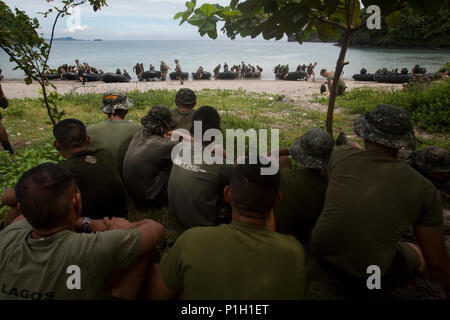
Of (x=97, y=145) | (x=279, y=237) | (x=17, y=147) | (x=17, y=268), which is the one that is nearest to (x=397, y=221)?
(x=279, y=237)

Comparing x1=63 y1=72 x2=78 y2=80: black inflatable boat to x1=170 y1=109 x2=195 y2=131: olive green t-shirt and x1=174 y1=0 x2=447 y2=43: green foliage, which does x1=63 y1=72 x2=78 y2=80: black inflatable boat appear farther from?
x1=174 y1=0 x2=447 y2=43: green foliage

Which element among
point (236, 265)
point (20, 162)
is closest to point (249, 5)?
point (236, 265)

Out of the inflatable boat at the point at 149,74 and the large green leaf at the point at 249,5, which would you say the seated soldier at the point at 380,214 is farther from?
the inflatable boat at the point at 149,74

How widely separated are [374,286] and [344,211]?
0.57 m

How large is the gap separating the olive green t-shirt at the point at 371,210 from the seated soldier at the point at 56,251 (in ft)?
4.32

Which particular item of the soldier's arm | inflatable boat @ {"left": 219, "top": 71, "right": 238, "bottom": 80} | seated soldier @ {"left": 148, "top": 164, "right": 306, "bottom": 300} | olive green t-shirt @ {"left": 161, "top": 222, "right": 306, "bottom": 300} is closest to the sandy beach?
inflatable boat @ {"left": 219, "top": 71, "right": 238, "bottom": 80}

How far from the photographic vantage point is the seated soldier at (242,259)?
122cm

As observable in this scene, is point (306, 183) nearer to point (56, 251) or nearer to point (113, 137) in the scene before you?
point (56, 251)

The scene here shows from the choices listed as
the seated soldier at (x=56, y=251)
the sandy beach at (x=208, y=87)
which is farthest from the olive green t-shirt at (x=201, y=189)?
the sandy beach at (x=208, y=87)

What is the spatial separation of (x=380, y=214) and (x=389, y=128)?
64 centimetres

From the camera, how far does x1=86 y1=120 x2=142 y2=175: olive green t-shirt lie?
131 inches

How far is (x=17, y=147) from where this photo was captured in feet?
17.2

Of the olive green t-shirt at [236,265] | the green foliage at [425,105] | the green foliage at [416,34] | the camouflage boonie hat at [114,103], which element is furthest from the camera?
the green foliage at [416,34]
